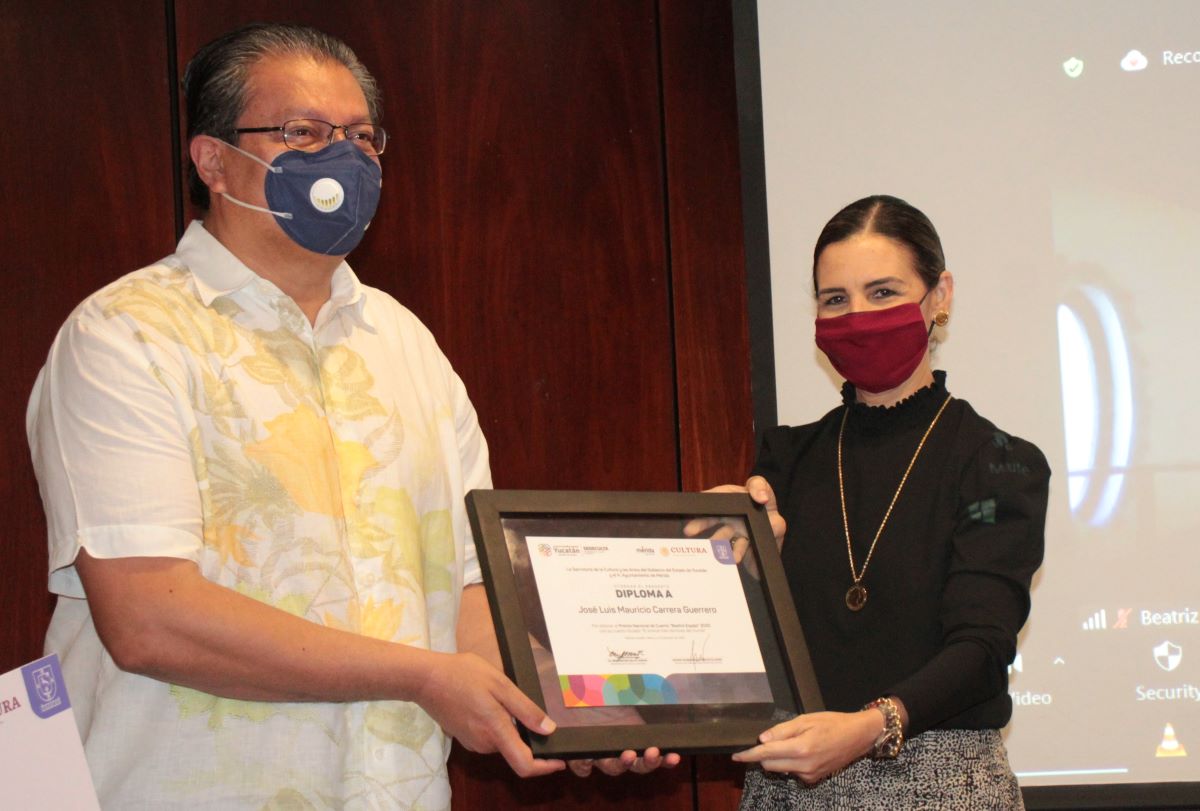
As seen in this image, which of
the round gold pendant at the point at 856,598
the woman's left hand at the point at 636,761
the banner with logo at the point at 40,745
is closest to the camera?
the banner with logo at the point at 40,745

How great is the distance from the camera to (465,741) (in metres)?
1.77

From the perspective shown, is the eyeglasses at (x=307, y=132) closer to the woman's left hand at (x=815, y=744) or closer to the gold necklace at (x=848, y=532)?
the gold necklace at (x=848, y=532)

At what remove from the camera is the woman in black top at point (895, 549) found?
186cm

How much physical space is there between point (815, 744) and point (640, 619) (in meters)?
0.30

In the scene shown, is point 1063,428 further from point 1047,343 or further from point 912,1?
point 912,1

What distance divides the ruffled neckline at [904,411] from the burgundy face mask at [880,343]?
0.15 ft

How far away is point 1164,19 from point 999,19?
396mm

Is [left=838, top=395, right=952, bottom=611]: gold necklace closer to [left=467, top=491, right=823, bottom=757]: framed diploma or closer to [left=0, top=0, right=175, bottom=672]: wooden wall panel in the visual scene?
[left=467, top=491, right=823, bottom=757]: framed diploma

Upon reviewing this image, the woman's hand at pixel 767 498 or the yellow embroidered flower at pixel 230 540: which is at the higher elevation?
the yellow embroidered flower at pixel 230 540

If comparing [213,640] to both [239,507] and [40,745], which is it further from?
[40,745]

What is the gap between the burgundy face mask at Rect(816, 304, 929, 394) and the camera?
2.10 meters

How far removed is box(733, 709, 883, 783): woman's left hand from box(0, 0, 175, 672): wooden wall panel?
1893 mm
